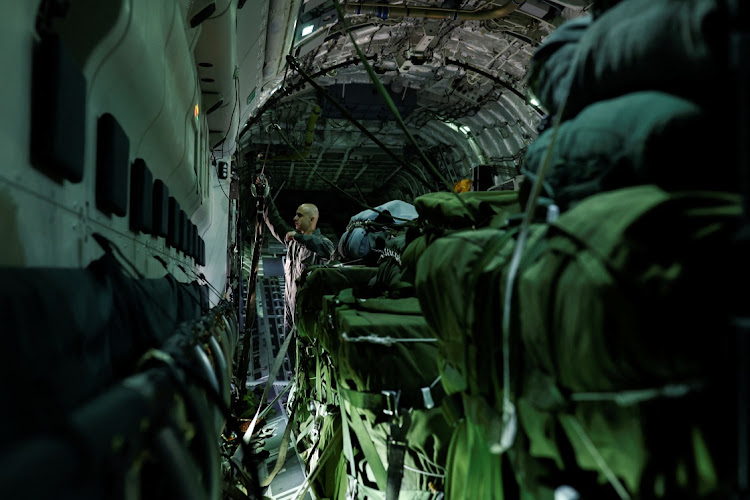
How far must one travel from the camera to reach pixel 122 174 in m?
1.93

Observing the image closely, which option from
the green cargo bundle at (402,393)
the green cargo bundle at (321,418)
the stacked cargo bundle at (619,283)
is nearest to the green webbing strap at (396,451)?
the green cargo bundle at (402,393)

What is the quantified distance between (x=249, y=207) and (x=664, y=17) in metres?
16.2

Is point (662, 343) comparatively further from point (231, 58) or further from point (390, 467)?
point (231, 58)

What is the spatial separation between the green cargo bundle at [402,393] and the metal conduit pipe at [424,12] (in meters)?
5.40

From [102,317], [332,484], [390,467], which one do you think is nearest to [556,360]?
[102,317]

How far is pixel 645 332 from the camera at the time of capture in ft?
2.48

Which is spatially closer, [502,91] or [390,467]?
[390,467]

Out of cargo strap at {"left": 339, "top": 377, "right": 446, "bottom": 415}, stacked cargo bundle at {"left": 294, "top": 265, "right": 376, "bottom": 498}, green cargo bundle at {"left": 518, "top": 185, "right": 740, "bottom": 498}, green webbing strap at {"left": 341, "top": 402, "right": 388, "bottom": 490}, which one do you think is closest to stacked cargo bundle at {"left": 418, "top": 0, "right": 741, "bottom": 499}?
green cargo bundle at {"left": 518, "top": 185, "right": 740, "bottom": 498}

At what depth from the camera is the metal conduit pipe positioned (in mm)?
6682

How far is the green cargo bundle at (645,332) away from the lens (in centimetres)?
73

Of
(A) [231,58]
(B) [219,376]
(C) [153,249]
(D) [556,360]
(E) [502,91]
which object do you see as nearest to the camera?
(D) [556,360]

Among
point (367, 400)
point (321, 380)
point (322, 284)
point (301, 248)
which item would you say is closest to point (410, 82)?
point (301, 248)

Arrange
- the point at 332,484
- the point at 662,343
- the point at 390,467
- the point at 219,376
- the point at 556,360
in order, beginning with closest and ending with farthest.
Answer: the point at 662,343
the point at 556,360
the point at 219,376
the point at 390,467
the point at 332,484

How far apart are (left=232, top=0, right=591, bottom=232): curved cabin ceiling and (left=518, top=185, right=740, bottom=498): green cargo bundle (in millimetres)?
4186
